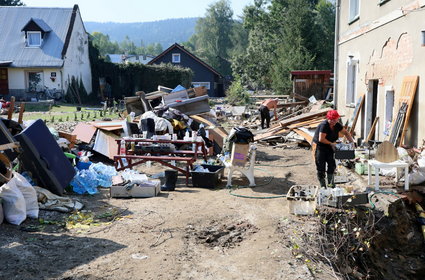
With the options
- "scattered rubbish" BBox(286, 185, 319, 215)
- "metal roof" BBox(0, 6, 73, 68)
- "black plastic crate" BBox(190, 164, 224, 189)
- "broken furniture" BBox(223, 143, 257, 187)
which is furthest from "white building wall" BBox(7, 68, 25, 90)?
"scattered rubbish" BBox(286, 185, 319, 215)

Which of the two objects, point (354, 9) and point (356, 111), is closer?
point (356, 111)

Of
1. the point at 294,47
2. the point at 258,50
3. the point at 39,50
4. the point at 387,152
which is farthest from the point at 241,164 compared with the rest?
the point at 258,50

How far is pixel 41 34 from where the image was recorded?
33938mm

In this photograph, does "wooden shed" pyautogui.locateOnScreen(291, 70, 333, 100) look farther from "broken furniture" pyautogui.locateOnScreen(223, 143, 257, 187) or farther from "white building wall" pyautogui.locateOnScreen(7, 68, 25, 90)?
"white building wall" pyautogui.locateOnScreen(7, 68, 25, 90)

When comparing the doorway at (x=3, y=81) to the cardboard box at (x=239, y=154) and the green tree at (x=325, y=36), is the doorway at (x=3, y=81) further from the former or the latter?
the cardboard box at (x=239, y=154)

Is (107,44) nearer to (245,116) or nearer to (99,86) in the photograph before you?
(99,86)

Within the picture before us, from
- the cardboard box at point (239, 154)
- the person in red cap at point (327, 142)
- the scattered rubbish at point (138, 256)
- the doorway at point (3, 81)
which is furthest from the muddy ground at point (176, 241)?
the doorway at point (3, 81)

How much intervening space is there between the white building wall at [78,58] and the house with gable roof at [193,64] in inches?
393

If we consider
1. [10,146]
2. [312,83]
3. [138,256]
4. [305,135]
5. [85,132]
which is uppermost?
[312,83]

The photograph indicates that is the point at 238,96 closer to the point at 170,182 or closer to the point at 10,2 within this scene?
the point at 170,182

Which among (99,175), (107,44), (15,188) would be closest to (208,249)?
(15,188)

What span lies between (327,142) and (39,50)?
30.1 m

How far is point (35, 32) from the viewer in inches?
1336

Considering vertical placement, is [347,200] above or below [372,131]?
below
